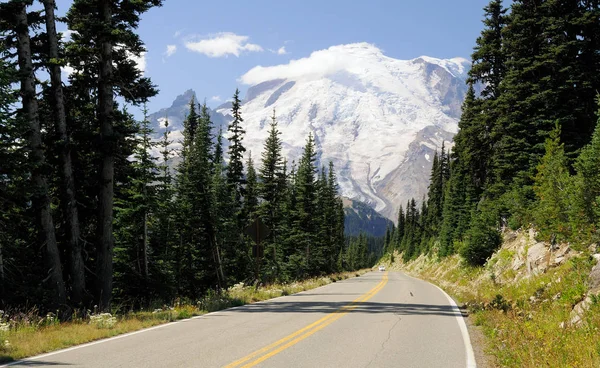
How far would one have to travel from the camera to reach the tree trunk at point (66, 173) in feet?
49.8

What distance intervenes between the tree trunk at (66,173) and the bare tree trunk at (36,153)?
0.53 metres

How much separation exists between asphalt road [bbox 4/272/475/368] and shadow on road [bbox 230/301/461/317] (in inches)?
22.5

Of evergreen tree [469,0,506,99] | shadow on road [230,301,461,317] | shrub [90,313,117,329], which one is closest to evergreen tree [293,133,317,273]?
evergreen tree [469,0,506,99]

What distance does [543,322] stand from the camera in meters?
10.7

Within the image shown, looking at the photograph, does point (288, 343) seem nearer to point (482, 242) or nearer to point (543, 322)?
point (543, 322)

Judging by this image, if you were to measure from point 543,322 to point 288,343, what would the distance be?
6279 mm

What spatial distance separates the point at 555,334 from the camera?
8805mm

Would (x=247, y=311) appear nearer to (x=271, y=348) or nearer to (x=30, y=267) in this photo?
(x=271, y=348)

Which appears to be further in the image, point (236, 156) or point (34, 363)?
point (236, 156)

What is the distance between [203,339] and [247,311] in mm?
5393

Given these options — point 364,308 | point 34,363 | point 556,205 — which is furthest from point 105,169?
point 556,205

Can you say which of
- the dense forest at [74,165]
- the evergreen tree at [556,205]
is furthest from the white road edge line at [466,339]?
the dense forest at [74,165]

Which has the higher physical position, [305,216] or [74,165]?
[74,165]

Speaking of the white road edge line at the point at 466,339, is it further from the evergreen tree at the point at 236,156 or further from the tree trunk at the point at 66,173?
the evergreen tree at the point at 236,156
